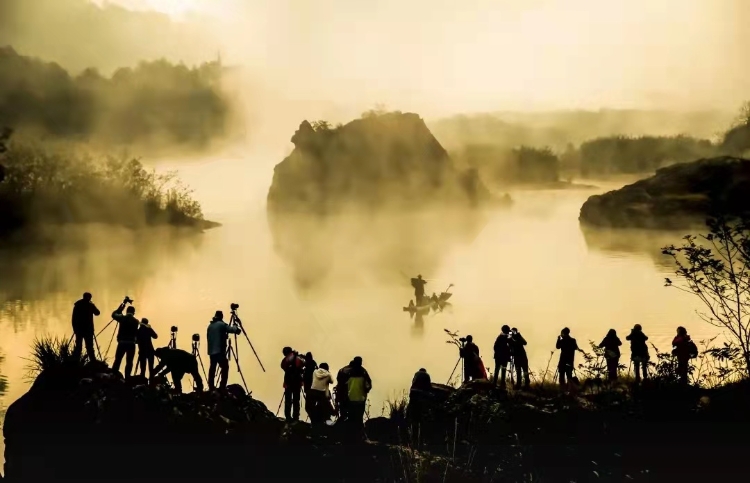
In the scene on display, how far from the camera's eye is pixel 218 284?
3369cm

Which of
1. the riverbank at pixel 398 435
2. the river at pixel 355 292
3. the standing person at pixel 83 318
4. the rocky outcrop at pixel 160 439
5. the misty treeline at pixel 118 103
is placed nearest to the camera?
the standing person at pixel 83 318

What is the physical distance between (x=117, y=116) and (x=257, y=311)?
37.0ft

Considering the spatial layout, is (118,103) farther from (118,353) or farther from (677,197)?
(677,197)

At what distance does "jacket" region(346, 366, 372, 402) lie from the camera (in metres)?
15.4

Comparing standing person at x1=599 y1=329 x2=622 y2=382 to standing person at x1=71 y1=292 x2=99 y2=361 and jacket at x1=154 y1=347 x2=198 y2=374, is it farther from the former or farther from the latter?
standing person at x1=71 y1=292 x2=99 y2=361

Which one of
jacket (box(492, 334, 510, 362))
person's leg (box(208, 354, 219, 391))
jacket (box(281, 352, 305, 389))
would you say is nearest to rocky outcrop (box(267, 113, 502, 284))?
jacket (box(492, 334, 510, 362))

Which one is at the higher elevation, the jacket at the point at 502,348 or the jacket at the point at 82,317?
the jacket at the point at 82,317

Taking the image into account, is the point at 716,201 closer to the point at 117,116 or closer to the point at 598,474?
the point at 598,474

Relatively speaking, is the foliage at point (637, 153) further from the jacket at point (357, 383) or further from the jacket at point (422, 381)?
the jacket at point (357, 383)

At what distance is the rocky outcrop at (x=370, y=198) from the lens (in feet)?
127

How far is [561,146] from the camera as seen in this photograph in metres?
38.8

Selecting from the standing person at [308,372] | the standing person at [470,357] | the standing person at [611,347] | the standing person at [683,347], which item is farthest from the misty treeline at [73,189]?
the standing person at [683,347]

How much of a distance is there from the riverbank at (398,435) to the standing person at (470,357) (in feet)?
1.26

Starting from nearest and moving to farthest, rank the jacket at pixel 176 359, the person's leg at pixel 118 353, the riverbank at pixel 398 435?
the jacket at pixel 176 359
the person's leg at pixel 118 353
the riverbank at pixel 398 435
